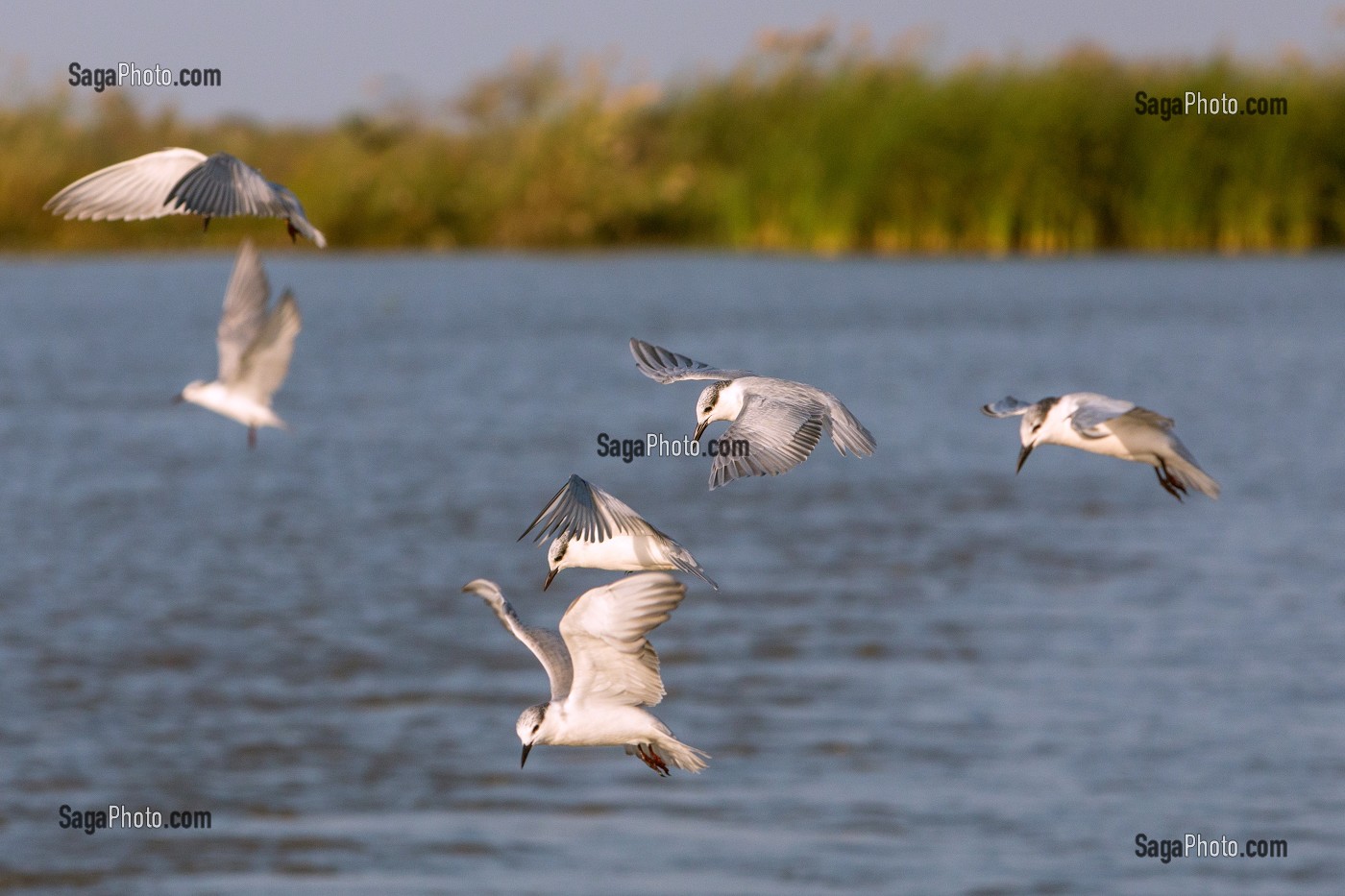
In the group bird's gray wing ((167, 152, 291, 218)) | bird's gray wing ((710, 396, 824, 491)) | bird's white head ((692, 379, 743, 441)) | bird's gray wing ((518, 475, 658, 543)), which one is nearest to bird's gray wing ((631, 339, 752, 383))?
bird's white head ((692, 379, 743, 441))

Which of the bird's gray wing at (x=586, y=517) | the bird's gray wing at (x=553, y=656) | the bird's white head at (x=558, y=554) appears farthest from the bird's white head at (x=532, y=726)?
the bird's gray wing at (x=586, y=517)

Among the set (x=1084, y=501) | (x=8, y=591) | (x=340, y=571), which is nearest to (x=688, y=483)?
(x=1084, y=501)

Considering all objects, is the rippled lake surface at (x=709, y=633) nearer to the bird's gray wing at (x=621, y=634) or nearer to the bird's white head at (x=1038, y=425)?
the bird's gray wing at (x=621, y=634)

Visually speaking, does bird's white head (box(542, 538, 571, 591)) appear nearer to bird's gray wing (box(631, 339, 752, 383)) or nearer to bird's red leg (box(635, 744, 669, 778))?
bird's gray wing (box(631, 339, 752, 383))

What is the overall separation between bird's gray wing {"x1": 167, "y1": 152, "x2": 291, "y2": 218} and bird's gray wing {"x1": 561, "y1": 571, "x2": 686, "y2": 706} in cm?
100

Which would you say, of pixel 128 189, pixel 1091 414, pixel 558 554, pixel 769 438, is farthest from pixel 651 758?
pixel 128 189

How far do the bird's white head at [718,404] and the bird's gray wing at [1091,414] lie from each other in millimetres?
669

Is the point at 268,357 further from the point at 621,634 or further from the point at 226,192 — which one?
the point at 621,634

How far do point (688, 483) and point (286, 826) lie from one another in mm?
24653

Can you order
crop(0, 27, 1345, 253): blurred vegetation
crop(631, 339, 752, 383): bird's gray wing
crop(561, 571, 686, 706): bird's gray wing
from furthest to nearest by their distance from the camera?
crop(0, 27, 1345, 253): blurred vegetation
crop(631, 339, 752, 383): bird's gray wing
crop(561, 571, 686, 706): bird's gray wing

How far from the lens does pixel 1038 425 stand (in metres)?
3.73

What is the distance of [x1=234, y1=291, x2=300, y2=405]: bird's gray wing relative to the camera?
4102mm

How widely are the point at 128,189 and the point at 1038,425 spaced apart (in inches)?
80.8

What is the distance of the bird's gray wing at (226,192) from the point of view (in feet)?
12.2
